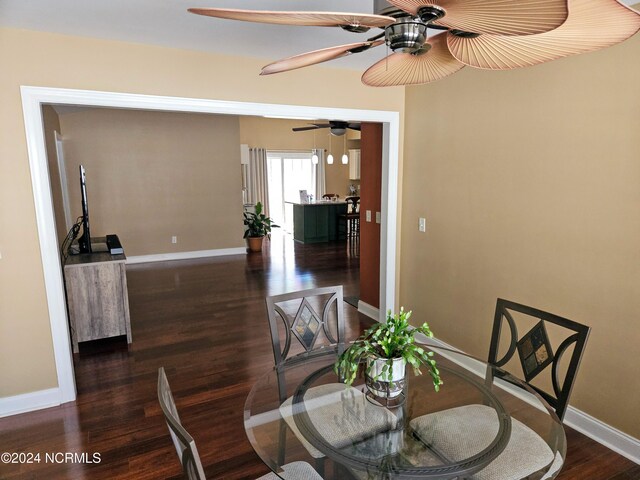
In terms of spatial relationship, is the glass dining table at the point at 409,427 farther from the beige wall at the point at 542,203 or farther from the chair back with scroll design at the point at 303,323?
the beige wall at the point at 542,203

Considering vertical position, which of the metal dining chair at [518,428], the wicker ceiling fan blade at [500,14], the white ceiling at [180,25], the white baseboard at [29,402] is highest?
the white ceiling at [180,25]

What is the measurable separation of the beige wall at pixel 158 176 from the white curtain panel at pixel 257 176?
2146mm

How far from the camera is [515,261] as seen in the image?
2846 millimetres

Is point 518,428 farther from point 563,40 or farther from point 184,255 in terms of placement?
point 184,255

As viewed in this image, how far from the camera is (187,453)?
1093 mm

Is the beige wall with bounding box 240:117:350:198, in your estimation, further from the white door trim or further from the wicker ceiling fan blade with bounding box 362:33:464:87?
the wicker ceiling fan blade with bounding box 362:33:464:87

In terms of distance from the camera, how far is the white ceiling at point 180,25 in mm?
2111

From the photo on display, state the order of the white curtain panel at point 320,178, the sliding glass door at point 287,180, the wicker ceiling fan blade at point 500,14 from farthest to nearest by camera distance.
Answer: the white curtain panel at point 320,178
the sliding glass door at point 287,180
the wicker ceiling fan blade at point 500,14

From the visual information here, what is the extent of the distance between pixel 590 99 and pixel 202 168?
254 inches

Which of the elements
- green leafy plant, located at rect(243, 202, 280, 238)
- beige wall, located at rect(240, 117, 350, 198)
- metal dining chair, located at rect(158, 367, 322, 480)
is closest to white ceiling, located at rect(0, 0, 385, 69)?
metal dining chair, located at rect(158, 367, 322, 480)

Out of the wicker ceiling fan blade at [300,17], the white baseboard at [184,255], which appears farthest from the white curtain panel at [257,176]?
the wicker ceiling fan blade at [300,17]

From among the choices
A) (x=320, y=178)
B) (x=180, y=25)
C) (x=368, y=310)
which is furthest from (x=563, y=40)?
(x=320, y=178)

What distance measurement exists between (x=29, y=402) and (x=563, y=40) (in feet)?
11.8

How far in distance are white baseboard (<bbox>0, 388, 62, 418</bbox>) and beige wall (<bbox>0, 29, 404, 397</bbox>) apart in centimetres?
4
